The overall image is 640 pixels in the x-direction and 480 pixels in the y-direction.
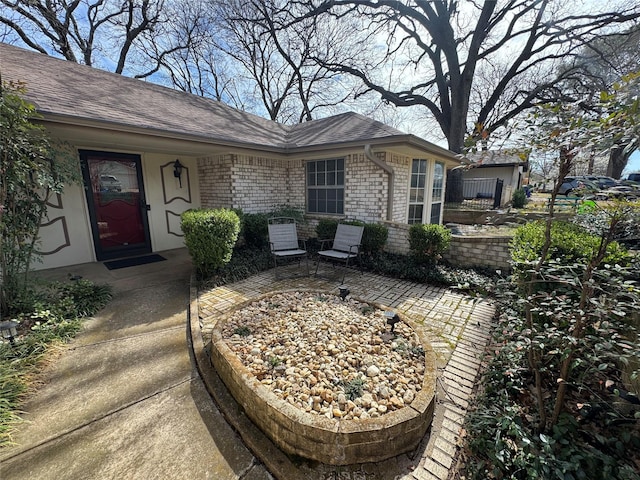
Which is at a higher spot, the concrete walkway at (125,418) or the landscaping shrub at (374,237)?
the landscaping shrub at (374,237)

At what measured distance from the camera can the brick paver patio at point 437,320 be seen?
1.82 metres

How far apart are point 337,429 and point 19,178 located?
3.83 metres

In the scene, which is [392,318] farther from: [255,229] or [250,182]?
[250,182]

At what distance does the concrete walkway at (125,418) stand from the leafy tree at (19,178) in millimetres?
1073

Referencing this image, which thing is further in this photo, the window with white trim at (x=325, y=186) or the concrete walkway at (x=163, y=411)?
the window with white trim at (x=325, y=186)

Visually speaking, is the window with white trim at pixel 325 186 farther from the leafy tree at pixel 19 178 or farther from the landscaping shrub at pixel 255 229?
the leafy tree at pixel 19 178

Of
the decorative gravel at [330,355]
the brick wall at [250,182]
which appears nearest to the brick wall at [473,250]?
the decorative gravel at [330,355]

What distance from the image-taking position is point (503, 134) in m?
1.70

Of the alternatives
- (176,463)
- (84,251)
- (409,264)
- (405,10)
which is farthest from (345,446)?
(405,10)

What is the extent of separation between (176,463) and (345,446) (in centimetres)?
103

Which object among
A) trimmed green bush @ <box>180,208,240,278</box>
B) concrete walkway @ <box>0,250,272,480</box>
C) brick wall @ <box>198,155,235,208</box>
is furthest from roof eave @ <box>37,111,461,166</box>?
concrete walkway @ <box>0,250,272,480</box>

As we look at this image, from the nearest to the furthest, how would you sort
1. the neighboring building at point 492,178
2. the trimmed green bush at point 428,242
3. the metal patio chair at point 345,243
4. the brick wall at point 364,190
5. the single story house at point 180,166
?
1. the single story house at point 180,166
2. the trimmed green bush at point 428,242
3. the metal patio chair at point 345,243
4. the brick wall at point 364,190
5. the neighboring building at point 492,178

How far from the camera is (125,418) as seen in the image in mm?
1928

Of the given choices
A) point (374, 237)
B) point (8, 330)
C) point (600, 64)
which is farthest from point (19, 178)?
point (600, 64)
